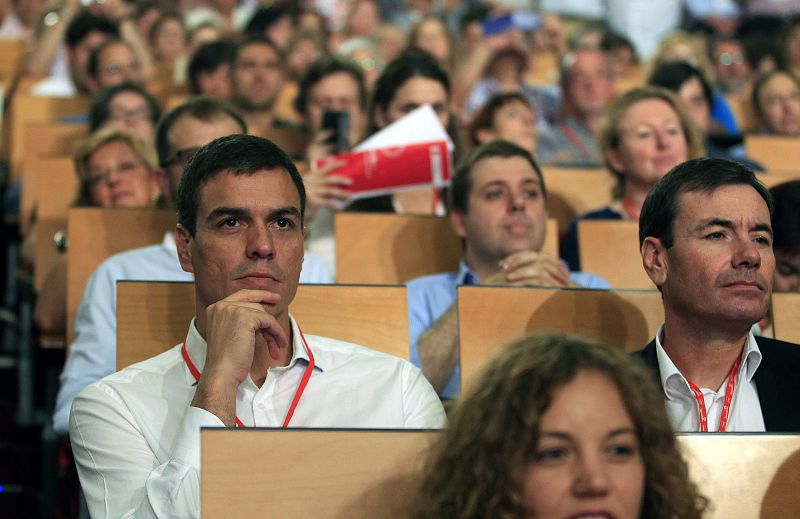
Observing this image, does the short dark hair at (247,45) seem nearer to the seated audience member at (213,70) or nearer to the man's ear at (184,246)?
the seated audience member at (213,70)

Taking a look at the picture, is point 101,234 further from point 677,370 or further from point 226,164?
point 677,370

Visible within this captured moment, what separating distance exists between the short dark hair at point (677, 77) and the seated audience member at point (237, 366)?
2727mm

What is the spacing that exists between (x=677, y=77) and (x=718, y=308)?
2.54 m

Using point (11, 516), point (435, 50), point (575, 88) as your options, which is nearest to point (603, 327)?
point (11, 516)

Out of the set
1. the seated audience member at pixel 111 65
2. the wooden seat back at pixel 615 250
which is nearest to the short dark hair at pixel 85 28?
the seated audience member at pixel 111 65

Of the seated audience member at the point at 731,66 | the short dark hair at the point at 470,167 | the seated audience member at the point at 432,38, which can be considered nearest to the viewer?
the short dark hair at the point at 470,167

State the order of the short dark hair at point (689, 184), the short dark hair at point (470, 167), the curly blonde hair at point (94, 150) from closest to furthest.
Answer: the short dark hair at point (689, 184) → the short dark hair at point (470, 167) → the curly blonde hair at point (94, 150)

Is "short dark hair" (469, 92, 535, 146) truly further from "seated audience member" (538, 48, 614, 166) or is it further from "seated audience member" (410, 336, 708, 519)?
"seated audience member" (410, 336, 708, 519)

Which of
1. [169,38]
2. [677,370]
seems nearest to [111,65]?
[169,38]

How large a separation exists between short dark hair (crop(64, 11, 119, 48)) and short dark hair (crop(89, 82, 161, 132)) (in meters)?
1.26

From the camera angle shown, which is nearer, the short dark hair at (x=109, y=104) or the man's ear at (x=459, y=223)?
the man's ear at (x=459, y=223)

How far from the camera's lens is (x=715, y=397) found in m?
2.33

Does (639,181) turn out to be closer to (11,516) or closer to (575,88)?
(575,88)

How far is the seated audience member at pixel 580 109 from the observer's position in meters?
5.21
